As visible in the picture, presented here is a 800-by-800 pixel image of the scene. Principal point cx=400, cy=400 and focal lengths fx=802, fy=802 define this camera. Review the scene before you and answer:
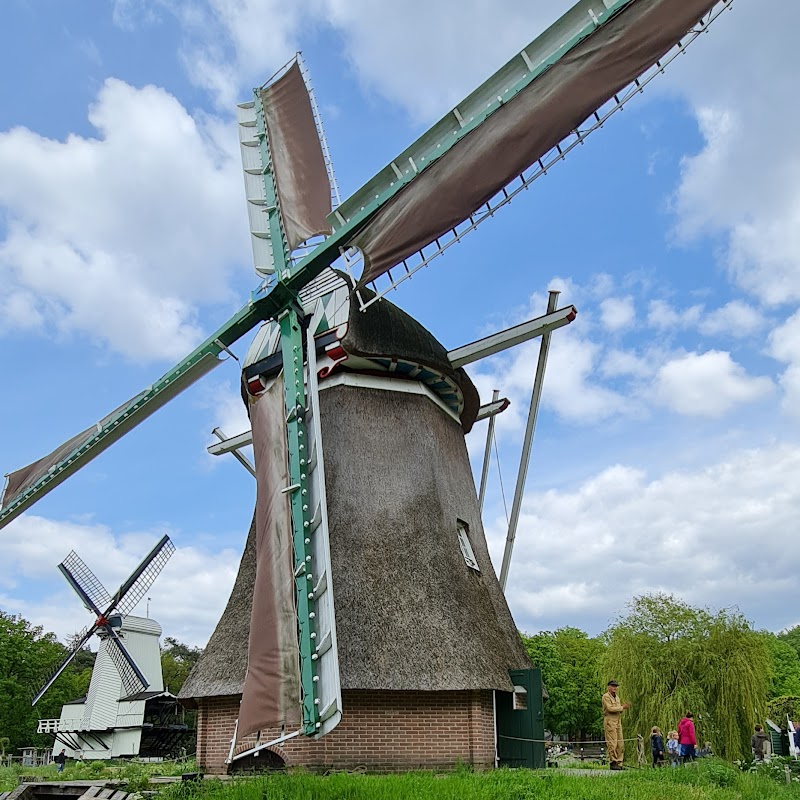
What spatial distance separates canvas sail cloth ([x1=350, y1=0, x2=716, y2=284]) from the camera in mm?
8977

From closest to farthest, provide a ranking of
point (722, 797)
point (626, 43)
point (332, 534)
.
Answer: point (722, 797) < point (626, 43) < point (332, 534)

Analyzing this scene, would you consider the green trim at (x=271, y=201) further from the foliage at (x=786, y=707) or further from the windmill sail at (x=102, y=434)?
the foliage at (x=786, y=707)

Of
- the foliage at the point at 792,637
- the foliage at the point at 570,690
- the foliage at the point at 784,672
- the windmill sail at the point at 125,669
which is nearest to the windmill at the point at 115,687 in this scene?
the windmill sail at the point at 125,669

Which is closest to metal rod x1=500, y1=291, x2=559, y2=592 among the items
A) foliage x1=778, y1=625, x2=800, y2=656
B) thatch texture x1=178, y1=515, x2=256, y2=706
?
thatch texture x1=178, y1=515, x2=256, y2=706

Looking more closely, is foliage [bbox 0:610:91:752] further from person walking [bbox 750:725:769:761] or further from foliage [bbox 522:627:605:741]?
person walking [bbox 750:725:769:761]

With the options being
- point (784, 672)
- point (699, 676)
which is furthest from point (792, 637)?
point (699, 676)

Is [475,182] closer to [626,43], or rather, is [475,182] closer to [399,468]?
[626,43]

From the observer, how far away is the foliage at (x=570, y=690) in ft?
120

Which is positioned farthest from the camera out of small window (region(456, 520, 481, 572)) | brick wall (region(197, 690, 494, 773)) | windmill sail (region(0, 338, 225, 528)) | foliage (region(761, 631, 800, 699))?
foliage (region(761, 631, 800, 699))

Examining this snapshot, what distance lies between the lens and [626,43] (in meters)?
9.05

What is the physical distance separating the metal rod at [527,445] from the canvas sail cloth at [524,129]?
10.6 feet

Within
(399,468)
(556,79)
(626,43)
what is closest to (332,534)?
(399,468)

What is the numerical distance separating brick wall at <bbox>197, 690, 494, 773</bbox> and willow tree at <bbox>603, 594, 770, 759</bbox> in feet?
29.4

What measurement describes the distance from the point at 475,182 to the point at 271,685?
6201mm
